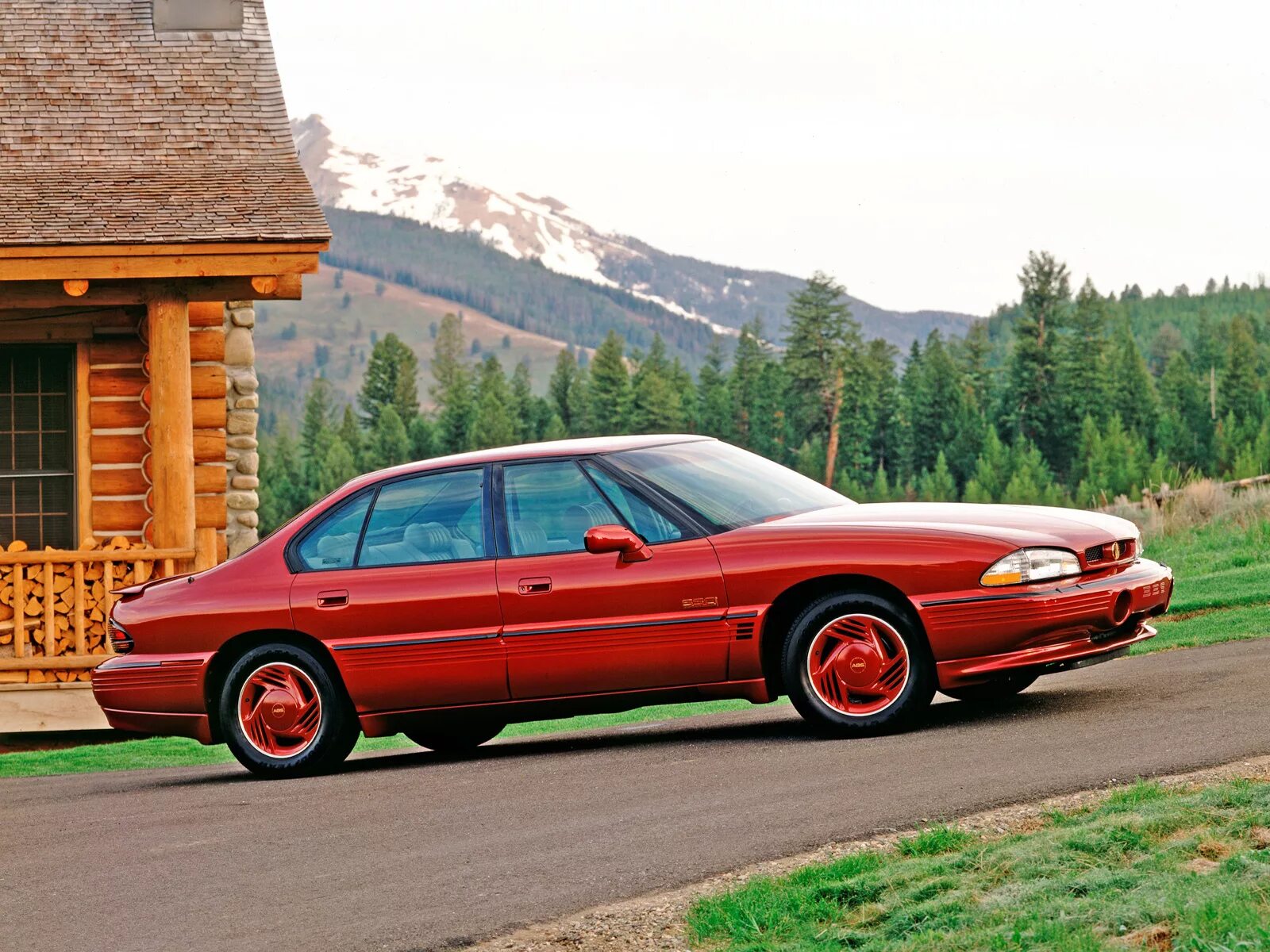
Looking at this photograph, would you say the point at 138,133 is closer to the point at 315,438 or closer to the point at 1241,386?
the point at 1241,386

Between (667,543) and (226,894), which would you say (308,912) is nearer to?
(226,894)

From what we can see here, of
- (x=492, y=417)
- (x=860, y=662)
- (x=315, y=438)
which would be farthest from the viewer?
(x=315, y=438)

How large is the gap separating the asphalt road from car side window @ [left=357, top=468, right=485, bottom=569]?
1141mm

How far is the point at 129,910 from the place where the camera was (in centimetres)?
624

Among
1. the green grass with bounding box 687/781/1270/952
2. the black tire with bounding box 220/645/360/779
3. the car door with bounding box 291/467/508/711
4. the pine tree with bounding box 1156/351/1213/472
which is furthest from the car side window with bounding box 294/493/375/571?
the pine tree with bounding box 1156/351/1213/472

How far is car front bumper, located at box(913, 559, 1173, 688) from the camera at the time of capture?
25.5 ft

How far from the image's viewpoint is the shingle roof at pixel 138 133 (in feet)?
43.3

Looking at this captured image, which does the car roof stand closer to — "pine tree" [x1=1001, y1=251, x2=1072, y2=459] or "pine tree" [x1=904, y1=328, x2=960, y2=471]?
"pine tree" [x1=1001, y1=251, x2=1072, y2=459]

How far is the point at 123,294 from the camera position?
1357 centimetres

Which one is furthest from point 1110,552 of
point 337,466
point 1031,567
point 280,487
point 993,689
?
point 280,487

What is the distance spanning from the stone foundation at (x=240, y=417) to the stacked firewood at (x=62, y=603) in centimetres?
274

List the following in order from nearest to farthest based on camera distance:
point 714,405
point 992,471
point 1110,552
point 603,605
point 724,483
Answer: point 1110,552 → point 603,605 → point 724,483 → point 992,471 → point 714,405

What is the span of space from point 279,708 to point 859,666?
3.13m

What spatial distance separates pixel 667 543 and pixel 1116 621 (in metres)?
2.17
